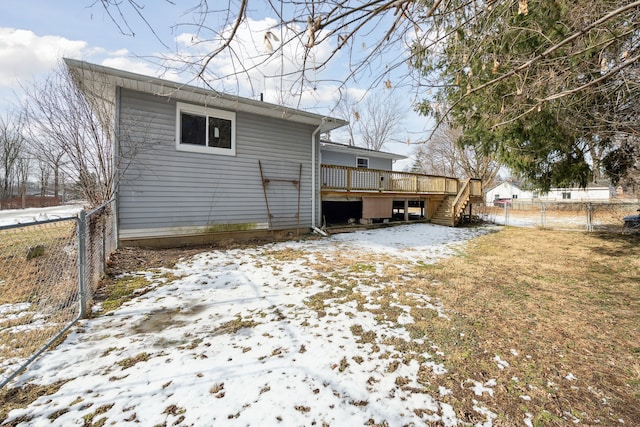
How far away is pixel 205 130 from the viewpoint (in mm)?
7238

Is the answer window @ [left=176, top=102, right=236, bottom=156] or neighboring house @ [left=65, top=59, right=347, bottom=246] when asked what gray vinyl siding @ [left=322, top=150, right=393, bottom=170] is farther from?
window @ [left=176, top=102, right=236, bottom=156]

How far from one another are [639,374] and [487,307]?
1.42m

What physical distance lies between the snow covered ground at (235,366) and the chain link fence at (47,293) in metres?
0.19

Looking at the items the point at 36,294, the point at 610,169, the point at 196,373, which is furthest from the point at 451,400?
the point at 610,169

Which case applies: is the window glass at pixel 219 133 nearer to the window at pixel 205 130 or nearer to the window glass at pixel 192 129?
the window at pixel 205 130

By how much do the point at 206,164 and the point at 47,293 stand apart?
4.38 meters

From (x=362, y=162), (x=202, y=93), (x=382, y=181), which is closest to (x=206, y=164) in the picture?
(x=202, y=93)

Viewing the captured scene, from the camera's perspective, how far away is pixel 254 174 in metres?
8.09

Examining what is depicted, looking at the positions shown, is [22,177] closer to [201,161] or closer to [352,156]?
[201,161]

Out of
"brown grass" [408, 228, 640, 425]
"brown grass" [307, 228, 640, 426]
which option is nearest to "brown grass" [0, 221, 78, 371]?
"brown grass" [307, 228, 640, 426]

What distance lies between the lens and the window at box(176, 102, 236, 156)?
6918 millimetres

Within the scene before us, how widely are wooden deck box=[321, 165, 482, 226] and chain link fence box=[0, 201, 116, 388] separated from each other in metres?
6.80

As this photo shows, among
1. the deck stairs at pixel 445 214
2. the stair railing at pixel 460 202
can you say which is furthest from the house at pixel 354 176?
the stair railing at pixel 460 202

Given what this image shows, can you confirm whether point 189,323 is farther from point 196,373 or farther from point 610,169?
point 610,169
